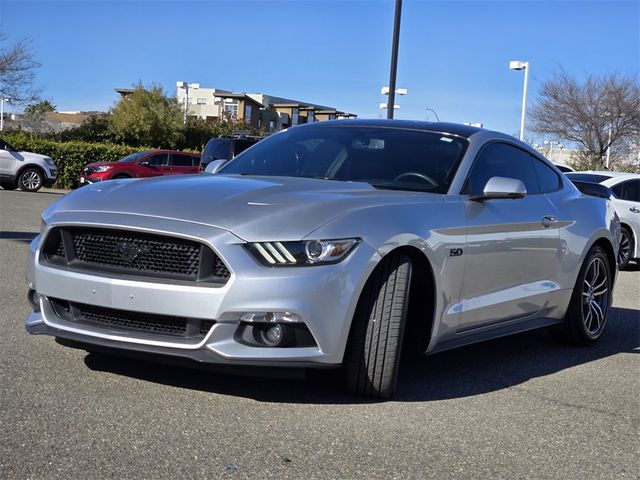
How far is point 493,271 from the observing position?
A: 4.89 metres

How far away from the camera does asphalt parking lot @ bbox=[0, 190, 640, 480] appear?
3.22 m

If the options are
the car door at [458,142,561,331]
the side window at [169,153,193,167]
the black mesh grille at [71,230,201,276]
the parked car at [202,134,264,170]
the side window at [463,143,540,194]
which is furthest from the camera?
the side window at [169,153,193,167]

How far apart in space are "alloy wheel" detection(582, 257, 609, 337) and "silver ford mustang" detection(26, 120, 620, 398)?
3.54 feet

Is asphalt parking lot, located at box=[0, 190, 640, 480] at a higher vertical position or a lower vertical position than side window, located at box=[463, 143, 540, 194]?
lower

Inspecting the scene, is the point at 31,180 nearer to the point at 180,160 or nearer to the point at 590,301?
the point at 180,160

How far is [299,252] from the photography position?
148 inches

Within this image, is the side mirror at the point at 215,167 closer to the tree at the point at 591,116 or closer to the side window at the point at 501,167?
the side window at the point at 501,167

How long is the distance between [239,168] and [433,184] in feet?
4.37

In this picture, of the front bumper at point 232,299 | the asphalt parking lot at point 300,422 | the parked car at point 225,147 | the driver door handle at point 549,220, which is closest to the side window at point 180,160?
the parked car at point 225,147

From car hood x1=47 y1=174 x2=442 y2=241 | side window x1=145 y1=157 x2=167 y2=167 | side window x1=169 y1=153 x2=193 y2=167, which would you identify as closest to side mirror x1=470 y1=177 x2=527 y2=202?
car hood x1=47 y1=174 x2=442 y2=241

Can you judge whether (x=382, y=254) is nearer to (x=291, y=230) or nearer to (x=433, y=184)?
(x=291, y=230)

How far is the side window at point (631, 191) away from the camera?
12.7 metres

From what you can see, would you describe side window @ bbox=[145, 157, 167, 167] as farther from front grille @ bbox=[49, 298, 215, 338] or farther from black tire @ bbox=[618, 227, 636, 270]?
Answer: front grille @ bbox=[49, 298, 215, 338]

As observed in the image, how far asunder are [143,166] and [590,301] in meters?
20.0
